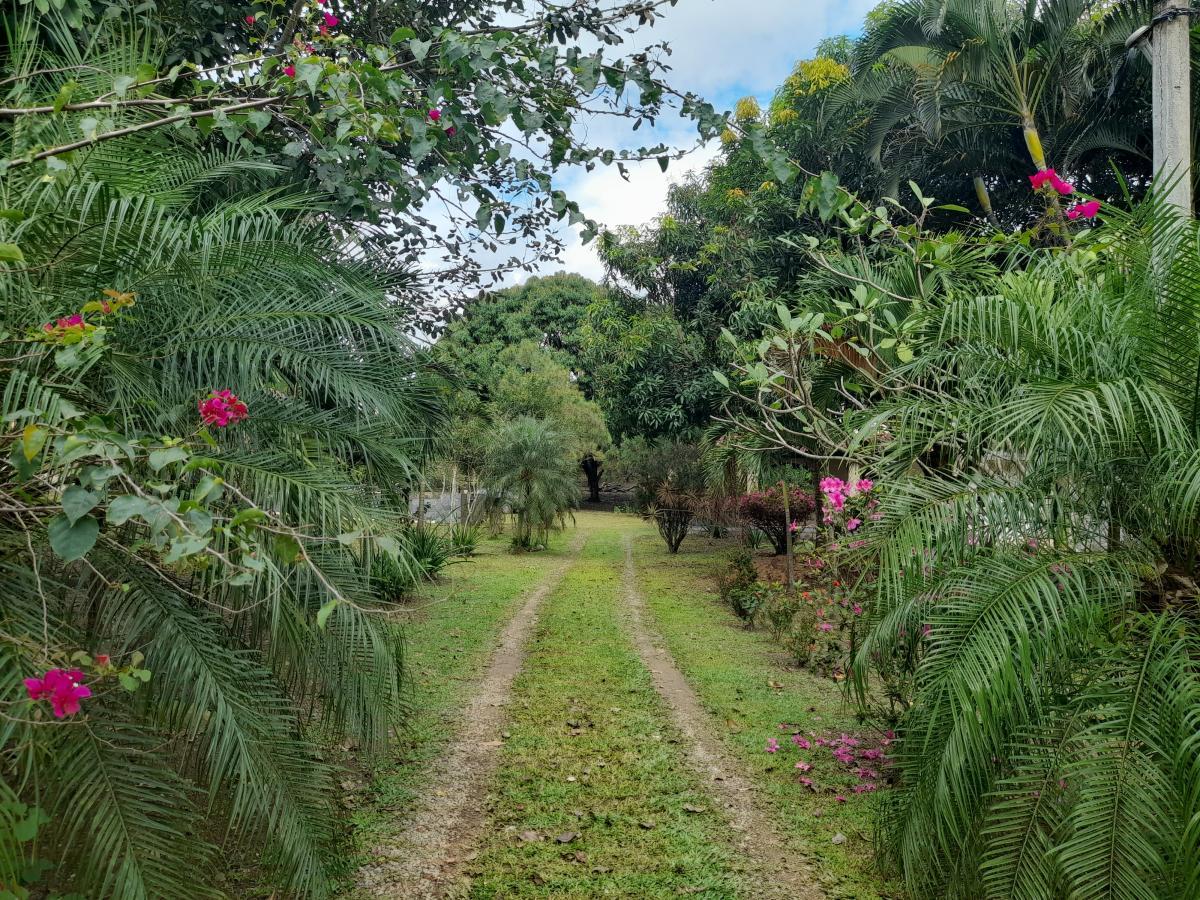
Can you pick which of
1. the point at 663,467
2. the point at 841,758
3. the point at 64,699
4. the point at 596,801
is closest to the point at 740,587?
the point at 841,758

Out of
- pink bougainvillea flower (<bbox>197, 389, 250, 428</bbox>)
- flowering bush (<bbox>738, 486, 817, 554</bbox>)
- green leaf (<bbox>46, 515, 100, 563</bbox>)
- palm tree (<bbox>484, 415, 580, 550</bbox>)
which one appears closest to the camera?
green leaf (<bbox>46, 515, 100, 563</bbox>)

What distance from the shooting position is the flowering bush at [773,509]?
44.2 feet

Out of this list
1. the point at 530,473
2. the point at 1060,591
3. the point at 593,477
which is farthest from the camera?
the point at 593,477

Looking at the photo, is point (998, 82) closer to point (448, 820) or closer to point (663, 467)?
point (448, 820)

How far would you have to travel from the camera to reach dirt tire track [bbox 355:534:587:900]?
3514mm

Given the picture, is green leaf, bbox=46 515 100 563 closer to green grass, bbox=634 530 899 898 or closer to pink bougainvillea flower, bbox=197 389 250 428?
pink bougainvillea flower, bbox=197 389 250 428

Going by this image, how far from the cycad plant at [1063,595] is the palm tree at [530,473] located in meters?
13.9

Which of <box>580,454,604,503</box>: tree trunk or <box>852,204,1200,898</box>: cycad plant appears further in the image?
<box>580,454,604,503</box>: tree trunk

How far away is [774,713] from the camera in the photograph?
238 inches

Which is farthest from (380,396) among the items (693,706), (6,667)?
(693,706)

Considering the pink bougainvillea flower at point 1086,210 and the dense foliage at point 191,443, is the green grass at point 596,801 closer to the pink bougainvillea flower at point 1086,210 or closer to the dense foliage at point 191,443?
the dense foliage at point 191,443

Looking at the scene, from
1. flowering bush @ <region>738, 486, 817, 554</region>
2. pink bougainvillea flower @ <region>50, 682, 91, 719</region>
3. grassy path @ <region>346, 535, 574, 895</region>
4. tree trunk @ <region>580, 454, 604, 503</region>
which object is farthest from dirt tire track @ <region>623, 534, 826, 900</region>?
tree trunk @ <region>580, 454, 604, 503</region>

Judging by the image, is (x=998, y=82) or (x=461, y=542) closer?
(x=998, y=82)

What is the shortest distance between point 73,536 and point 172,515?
0.59 ft
